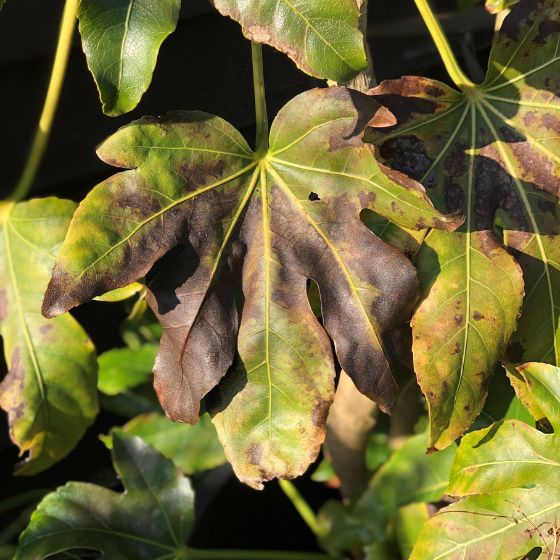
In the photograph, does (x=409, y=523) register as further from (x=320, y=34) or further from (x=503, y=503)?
(x=320, y=34)

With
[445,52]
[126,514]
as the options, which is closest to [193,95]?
[445,52]

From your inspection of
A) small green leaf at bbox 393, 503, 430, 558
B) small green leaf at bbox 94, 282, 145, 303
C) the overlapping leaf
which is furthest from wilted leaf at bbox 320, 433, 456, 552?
small green leaf at bbox 94, 282, 145, 303

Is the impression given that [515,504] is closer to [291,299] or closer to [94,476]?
[291,299]

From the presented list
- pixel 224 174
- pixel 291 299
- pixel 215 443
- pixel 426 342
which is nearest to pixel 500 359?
pixel 426 342

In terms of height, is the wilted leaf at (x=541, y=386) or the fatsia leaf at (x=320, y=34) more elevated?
the fatsia leaf at (x=320, y=34)

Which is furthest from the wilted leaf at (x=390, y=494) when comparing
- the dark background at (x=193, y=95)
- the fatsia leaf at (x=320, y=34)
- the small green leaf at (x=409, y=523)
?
the fatsia leaf at (x=320, y=34)

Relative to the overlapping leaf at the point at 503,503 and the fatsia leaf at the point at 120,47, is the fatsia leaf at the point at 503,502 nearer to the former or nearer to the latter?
the overlapping leaf at the point at 503,503

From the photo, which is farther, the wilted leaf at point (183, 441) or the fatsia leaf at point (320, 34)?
the wilted leaf at point (183, 441)
